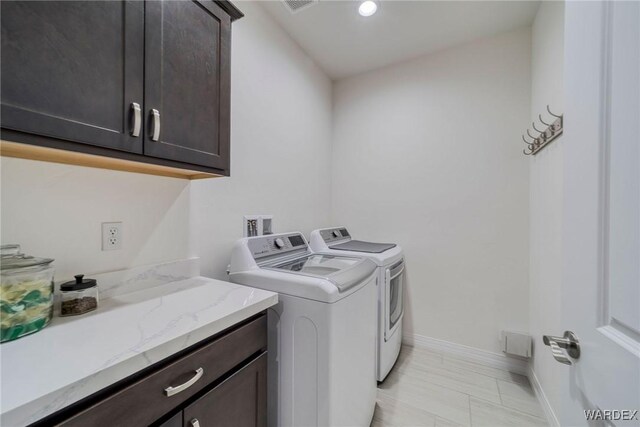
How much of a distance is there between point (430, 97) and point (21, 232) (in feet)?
9.02

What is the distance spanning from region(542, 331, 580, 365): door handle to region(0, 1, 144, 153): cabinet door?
→ 4.23ft

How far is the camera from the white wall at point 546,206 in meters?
1.40

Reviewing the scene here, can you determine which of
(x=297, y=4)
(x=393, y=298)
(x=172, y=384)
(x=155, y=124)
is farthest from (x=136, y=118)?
(x=393, y=298)

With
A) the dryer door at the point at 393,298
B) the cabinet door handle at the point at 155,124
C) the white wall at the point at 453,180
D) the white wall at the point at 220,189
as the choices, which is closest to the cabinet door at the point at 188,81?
the cabinet door handle at the point at 155,124

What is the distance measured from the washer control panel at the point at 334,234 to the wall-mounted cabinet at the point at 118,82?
1.25 m

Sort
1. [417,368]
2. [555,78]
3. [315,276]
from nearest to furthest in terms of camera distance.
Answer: [315,276], [555,78], [417,368]

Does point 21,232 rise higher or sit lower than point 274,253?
higher

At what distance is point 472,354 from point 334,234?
1568 millimetres

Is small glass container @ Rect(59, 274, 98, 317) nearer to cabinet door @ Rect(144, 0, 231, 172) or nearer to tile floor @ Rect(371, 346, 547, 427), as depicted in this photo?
cabinet door @ Rect(144, 0, 231, 172)

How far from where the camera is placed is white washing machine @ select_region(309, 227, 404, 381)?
1748mm

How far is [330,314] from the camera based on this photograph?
1.06 m

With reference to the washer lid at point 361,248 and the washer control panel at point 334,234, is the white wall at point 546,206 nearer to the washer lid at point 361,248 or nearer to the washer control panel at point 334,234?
the washer lid at point 361,248

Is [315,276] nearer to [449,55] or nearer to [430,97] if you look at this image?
[430,97]

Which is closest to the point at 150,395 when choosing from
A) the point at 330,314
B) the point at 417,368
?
the point at 330,314
